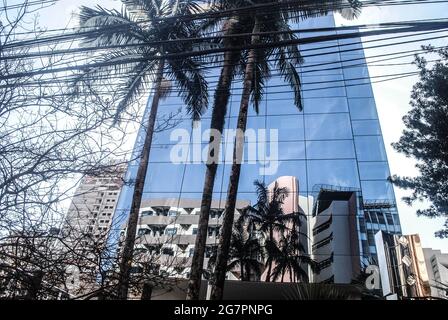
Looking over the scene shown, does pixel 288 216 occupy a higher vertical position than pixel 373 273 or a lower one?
higher

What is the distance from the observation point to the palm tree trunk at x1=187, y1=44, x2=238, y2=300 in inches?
329

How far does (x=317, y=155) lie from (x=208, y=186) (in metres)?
11.8

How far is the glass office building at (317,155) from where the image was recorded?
1897 cm

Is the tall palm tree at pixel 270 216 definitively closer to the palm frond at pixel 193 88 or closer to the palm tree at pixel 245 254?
the palm tree at pixel 245 254

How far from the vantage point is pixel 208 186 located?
32.4 ft

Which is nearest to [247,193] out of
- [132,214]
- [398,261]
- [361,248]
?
[361,248]

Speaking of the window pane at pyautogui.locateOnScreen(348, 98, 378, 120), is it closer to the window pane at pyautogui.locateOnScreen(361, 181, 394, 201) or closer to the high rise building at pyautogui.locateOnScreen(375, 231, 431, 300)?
the window pane at pyautogui.locateOnScreen(361, 181, 394, 201)

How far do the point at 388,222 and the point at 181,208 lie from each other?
493 inches

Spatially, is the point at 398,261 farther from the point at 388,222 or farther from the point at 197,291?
the point at 197,291

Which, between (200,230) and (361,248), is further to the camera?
(361,248)

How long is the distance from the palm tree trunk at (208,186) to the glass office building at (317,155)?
7223 millimetres

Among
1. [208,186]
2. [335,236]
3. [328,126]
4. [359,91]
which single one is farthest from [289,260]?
[208,186]

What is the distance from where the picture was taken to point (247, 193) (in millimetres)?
20359

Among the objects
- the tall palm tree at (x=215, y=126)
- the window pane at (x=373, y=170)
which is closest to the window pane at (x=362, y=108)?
the window pane at (x=373, y=170)
